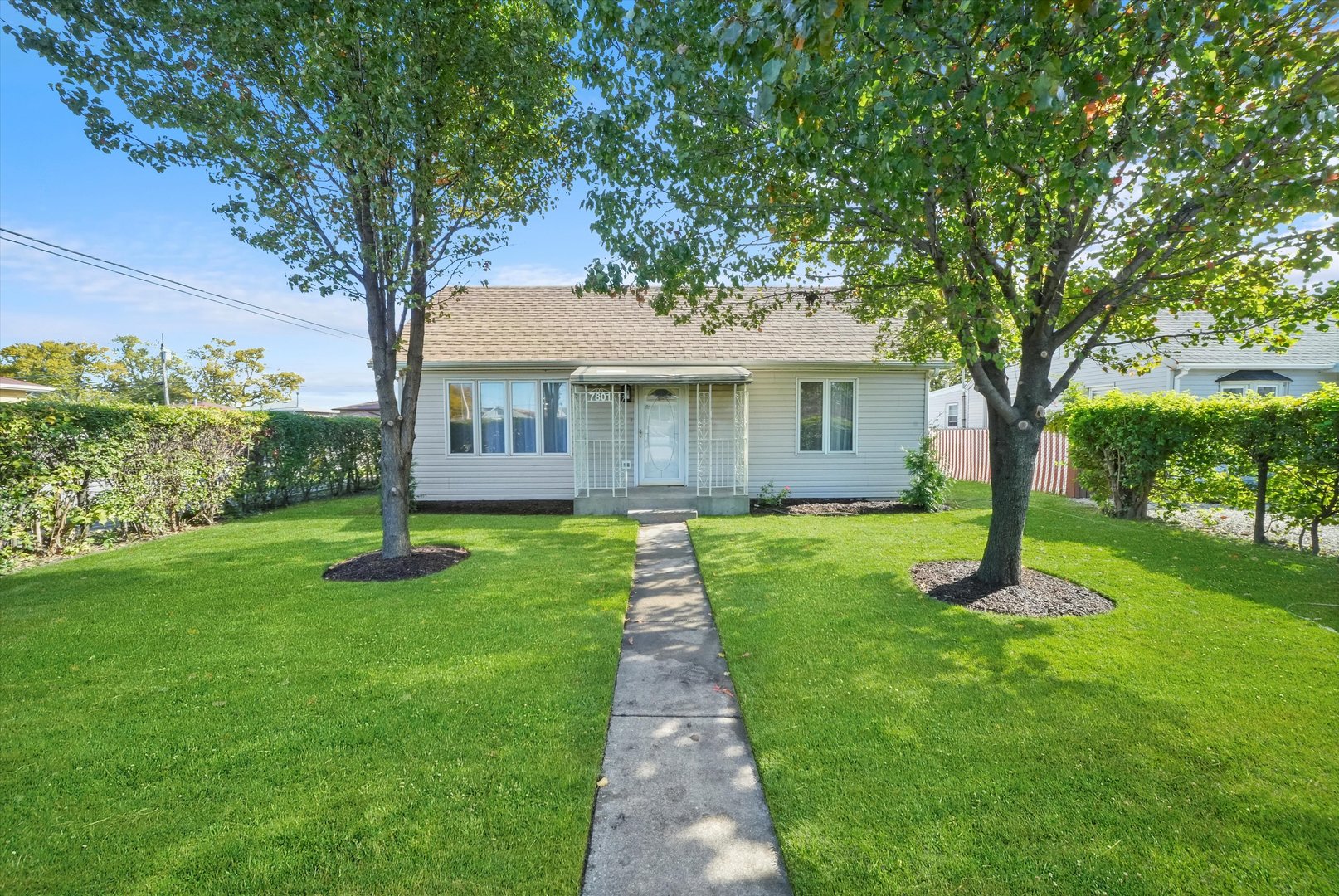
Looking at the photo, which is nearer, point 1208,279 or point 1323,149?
point 1323,149

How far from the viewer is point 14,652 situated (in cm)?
421

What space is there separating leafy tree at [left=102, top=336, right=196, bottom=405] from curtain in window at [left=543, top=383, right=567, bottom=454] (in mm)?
36291

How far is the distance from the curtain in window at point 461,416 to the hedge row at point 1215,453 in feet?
38.4

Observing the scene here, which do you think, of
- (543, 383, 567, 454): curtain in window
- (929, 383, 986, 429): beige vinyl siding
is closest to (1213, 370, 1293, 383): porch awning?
(929, 383, 986, 429): beige vinyl siding

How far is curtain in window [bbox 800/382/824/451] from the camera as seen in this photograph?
1208 centimetres

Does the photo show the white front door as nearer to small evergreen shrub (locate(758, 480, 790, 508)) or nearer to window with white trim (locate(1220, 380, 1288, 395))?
small evergreen shrub (locate(758, 480, 790, 508))

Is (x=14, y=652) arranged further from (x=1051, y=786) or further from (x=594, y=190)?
(x=1051, y=786)

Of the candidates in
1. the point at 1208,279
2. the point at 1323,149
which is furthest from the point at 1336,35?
the point at 1208,279

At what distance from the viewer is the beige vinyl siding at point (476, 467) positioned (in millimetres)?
11477

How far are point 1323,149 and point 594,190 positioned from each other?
17.5 ft

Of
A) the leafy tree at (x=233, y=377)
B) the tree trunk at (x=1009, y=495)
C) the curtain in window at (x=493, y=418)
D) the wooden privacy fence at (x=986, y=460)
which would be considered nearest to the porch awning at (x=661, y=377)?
the curtain in window at (x=493, y=418)

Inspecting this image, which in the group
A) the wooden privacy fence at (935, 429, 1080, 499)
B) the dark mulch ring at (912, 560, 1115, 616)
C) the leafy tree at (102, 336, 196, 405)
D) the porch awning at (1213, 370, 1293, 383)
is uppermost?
the leafy tree at (102, 336, 196, 405)

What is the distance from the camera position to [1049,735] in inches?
117

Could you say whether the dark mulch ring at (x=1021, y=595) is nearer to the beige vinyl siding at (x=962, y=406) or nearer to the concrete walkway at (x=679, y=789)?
the concrete walkway at (x=679, y=789)
